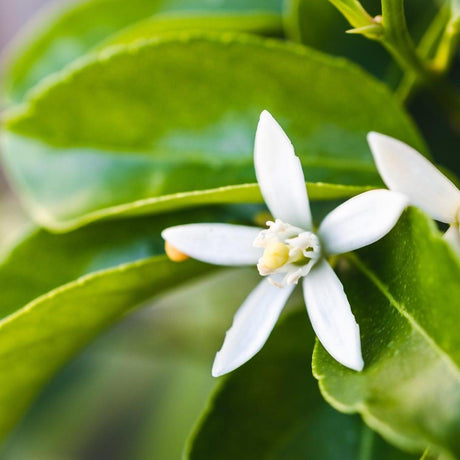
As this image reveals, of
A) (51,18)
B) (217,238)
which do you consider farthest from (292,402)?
(51,18)

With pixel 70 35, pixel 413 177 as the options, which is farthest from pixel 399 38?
pixel 70 35

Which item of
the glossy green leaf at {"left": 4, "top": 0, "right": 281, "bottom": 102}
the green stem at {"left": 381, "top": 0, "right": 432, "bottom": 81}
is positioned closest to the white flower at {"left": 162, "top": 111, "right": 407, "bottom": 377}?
the green stem at {"left": 381, "top": 0, "right": 432, "bottom": 81}

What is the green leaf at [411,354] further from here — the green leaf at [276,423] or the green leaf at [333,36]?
the green leaf at [333,36]

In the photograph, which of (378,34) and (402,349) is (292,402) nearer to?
(402,349)

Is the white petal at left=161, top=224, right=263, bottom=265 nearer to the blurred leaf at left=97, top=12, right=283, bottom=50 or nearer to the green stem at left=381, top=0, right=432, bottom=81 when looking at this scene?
the green stem at left=381, top=0, right=432, bottom=81

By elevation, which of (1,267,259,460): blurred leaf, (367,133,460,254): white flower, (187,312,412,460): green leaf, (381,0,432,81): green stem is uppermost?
(381,0,432,81): green stem

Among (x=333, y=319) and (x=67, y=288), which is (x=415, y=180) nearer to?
(x=333, y=319)
